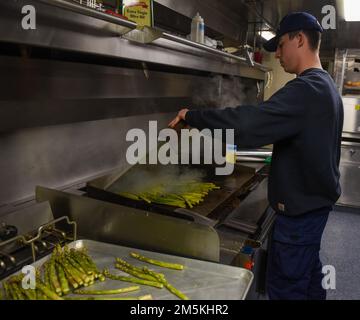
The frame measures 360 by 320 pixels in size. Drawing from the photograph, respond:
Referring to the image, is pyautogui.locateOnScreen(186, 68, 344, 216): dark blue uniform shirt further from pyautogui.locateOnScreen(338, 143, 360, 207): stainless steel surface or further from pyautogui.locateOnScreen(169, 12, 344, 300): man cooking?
pyautogui.locateOnScreen(338, 143, 360, 207): stainless steel surface

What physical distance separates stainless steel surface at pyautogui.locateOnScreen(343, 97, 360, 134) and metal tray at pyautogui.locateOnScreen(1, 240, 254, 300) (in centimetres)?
426

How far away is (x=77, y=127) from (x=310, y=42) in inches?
53.9

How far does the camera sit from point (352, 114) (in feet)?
15.5

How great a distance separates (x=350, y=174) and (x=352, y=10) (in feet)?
7.63

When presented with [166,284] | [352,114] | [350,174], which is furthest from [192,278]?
[352,114]

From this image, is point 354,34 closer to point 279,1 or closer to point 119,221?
point 279,1

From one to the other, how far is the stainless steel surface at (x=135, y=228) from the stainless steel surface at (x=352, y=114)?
424cm

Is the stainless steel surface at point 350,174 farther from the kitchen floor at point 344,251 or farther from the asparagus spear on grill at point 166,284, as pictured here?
the asparagus spear on grill at point 166,284

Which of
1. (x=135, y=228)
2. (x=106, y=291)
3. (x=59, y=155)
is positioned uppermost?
(x=59, y=155)

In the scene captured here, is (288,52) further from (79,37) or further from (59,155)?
(59,155)

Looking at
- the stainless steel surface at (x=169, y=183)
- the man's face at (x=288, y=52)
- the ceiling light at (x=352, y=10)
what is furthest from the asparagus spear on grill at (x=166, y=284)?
the ceiling light at (x=352, y=10)

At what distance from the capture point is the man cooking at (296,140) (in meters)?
1.58

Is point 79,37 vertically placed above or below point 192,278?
above
